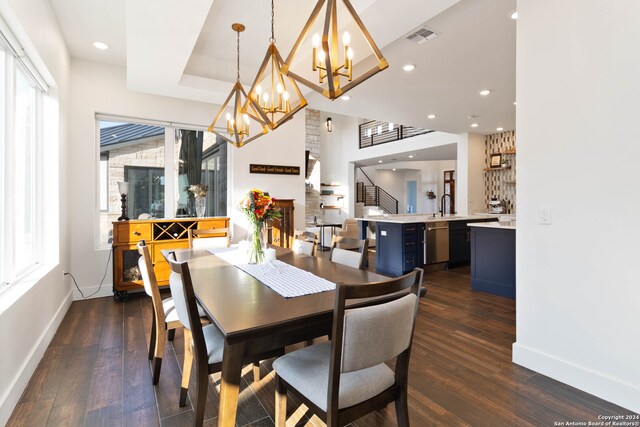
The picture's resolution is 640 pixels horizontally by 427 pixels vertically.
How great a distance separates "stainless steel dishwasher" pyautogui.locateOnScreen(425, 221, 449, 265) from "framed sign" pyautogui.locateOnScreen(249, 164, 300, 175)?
95.0 inches

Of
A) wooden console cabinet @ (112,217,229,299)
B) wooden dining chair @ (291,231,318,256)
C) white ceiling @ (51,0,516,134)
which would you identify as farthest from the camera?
wooden console cabinet @ (112,217,229,299)

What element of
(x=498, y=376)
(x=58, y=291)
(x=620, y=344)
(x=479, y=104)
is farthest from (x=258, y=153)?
(x=620, y=344)

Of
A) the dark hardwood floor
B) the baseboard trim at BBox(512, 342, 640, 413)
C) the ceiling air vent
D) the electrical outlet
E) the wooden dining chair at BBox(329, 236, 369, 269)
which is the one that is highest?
the ceiling air vent

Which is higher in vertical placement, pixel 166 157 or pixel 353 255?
pixel 166 157

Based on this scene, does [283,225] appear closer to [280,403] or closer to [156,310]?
[156,310]

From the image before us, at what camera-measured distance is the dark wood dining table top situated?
46.9 inches

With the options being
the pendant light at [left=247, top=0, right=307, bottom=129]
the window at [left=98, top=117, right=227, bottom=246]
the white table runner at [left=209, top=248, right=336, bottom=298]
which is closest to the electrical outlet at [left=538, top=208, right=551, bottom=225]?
the white table runner at [left=209, top=248, right=336, bottom=298]

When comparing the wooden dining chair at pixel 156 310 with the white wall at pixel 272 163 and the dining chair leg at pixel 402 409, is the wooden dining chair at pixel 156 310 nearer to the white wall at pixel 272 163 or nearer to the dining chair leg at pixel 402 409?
the dining chair leg at pixel 402 409

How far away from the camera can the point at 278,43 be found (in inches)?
144

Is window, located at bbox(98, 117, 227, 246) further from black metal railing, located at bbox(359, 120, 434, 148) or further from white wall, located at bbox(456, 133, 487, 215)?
black metal railing, located at bbox(359, 120, 434, 148)

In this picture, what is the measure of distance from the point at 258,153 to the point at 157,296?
338cm

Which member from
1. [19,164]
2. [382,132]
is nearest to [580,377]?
[19,164]

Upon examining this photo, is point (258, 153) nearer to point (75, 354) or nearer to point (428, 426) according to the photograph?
point (75, 354)

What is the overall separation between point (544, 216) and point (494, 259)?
2124 millimetres
